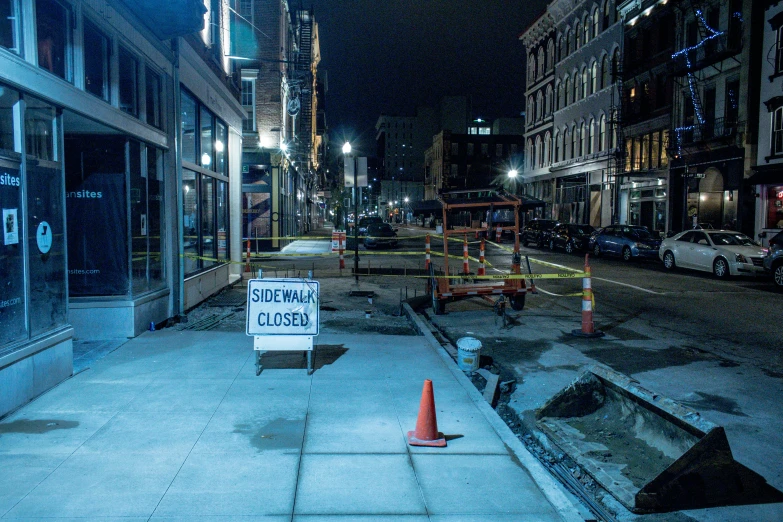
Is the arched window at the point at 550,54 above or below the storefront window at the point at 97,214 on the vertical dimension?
above

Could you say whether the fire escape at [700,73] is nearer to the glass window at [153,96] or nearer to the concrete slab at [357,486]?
the glass window at [153,96]

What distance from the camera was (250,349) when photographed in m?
8.55

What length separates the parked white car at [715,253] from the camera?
59.4 ft

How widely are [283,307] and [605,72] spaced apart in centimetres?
4129

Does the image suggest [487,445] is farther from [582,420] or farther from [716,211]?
[716,211]

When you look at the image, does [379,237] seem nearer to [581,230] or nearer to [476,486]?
[581,230]

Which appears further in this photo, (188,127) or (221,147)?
(221,147)

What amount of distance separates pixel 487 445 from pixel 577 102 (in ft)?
151

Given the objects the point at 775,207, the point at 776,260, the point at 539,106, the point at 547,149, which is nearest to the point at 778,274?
the point at 776,260

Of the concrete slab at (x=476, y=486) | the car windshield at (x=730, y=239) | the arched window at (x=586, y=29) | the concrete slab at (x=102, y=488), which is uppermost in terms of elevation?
the arched window at (x=586, y=29)

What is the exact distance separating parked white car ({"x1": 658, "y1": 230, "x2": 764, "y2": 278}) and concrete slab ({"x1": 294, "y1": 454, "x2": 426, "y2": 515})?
16829 mm

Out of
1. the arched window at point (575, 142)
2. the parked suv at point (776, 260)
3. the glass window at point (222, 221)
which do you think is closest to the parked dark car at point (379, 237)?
the glass window at point (222, 221)

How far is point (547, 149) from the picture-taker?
2135 inches

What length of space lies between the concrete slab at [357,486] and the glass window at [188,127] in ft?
28.3
